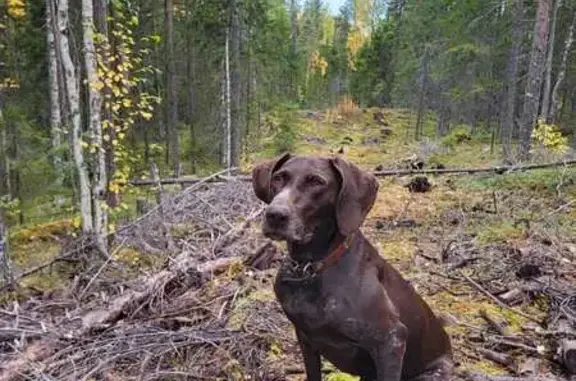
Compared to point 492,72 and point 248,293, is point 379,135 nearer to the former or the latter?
point 492,72

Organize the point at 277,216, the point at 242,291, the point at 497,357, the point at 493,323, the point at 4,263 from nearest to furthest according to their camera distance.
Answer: the point at 277,216 → the point at 497,357 → the point at 493,323 → the point at 242,291 → the point at 4,263

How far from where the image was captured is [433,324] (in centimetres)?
323

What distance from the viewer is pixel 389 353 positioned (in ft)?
8.86

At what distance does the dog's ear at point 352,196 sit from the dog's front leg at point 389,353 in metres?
0.57

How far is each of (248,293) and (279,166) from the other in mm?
2894

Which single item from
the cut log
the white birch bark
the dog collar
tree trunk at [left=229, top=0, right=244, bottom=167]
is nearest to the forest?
the cut log

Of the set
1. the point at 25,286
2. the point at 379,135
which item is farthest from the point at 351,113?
the point at 25,286

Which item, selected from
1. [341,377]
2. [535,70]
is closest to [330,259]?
[341,377]

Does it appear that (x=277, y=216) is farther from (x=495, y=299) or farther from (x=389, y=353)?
(x=495, y=299)

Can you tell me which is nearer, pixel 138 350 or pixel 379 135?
pixel 138 350

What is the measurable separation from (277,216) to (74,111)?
552 centimetres

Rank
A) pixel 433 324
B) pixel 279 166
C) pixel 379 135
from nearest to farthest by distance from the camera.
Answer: pixel 279 166 → pixel 433 324 → pixel 379 135

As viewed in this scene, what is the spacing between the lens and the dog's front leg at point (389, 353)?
269 centimetres

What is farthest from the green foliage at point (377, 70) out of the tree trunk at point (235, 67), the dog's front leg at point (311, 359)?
the dog's front leg at point (311, 359)
